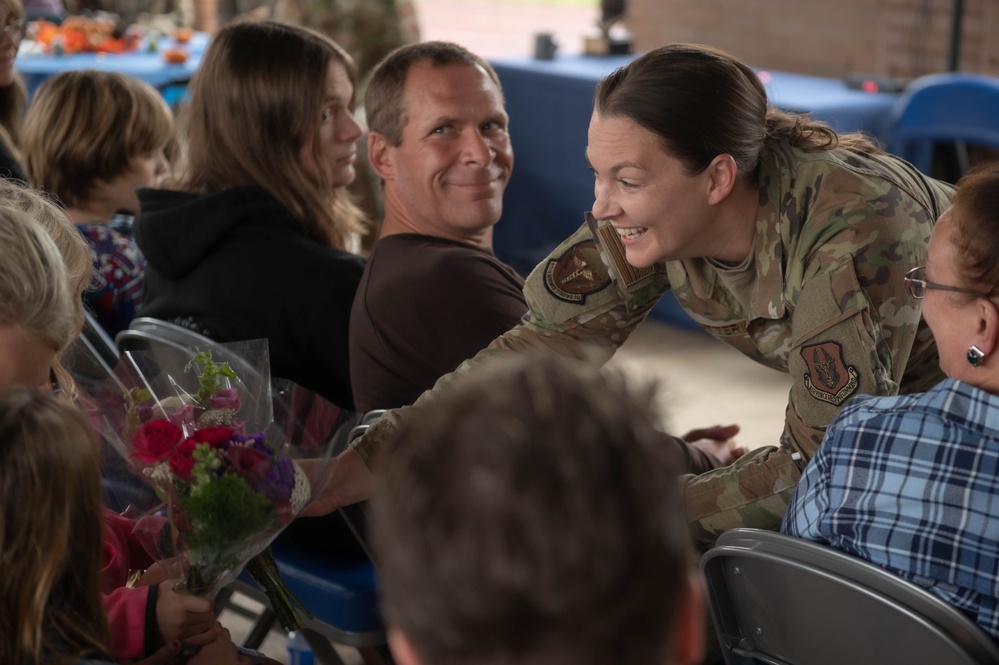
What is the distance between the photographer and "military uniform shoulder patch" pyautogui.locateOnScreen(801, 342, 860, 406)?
59.8 inches

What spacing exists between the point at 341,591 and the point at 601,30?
4333mm

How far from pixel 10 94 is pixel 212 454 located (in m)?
2.47

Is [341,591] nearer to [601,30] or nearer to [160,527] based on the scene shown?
[160,527]

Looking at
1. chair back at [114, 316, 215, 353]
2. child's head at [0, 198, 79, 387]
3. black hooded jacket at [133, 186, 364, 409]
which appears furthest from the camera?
black hooded jacket at [133, 186, 364, 409]

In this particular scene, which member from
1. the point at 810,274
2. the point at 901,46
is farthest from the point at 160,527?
the point at 901,46

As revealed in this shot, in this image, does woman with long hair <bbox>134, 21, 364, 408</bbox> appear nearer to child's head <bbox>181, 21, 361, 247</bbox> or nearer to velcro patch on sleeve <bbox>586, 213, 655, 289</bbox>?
child's head <bbox>181, 21, 361, 247</bbox>

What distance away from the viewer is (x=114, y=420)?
4.84ft

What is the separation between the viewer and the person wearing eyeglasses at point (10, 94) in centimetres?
286

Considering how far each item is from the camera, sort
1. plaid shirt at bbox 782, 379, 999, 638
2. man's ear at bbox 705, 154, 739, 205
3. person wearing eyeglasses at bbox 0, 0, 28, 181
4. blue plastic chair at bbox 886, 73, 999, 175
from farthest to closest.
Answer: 1. blue plastic chair at bbox 886, 73, 999, 175
2. person wearing eyeglasses at bbox 0, 0, 28, 181
3. man's ear at bbox 705, 154, 739, 205
4. plaid shirt at bbox 782, 379, 999, 638

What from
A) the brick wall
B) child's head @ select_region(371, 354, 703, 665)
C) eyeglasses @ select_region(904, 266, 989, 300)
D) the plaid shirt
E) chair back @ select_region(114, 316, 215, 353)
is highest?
child's head @ select_region(371, 354, 703, 665)

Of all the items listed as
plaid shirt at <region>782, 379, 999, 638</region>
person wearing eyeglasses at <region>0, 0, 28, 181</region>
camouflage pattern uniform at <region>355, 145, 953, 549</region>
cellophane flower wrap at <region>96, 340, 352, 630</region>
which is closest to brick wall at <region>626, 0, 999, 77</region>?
camouflage pattern uniform at <region>355, 145, 953, 549</region>

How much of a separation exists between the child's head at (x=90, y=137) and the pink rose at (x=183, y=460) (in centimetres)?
184

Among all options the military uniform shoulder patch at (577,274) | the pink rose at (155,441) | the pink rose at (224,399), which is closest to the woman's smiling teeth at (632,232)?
the military uniform shoulder patch at (577,274)

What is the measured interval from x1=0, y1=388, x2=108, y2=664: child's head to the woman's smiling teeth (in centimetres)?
92
